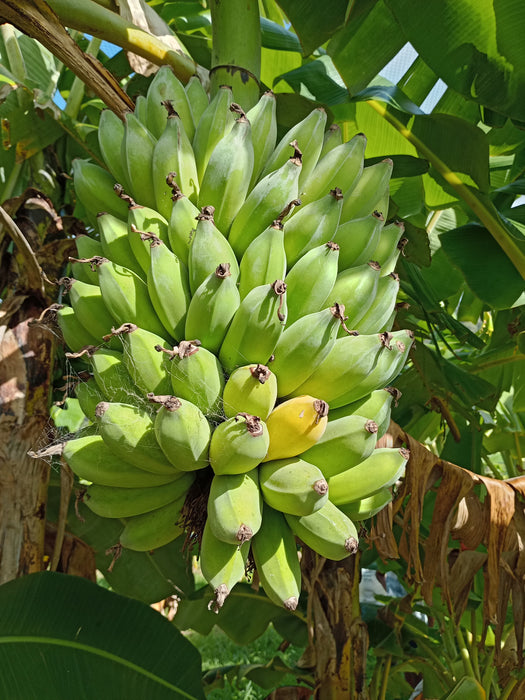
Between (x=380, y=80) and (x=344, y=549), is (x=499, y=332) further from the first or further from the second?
(x=344, y=549)

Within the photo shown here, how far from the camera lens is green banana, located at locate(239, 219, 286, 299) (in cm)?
81

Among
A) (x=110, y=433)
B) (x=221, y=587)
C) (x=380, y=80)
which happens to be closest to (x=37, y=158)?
(x=380, y=80)

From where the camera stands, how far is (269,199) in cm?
87

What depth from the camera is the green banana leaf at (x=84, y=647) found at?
3.43 ft

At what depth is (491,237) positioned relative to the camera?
5.31ft

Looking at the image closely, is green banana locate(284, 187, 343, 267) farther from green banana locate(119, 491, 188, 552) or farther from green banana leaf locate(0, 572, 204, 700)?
green banana leaf locate(0, 572, 204, 700)

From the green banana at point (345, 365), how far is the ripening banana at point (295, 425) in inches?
1.9

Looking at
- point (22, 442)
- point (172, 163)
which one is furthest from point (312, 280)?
point (22, 442)

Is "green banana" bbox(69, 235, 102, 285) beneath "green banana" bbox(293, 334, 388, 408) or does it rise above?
beneath

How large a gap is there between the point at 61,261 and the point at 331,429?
3.12ft

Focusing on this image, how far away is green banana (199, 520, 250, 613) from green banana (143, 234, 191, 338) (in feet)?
0.94

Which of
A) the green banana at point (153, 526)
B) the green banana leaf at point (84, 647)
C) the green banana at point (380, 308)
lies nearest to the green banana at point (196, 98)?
the green banana at point (380, 308)

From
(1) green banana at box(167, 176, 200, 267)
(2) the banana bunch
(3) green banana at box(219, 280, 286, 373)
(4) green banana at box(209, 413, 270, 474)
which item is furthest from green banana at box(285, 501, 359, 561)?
(1) green banana at box(167, 176, 200, 267)

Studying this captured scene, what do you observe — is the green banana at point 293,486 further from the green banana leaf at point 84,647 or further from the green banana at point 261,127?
the green banana leaf at point 84,647
